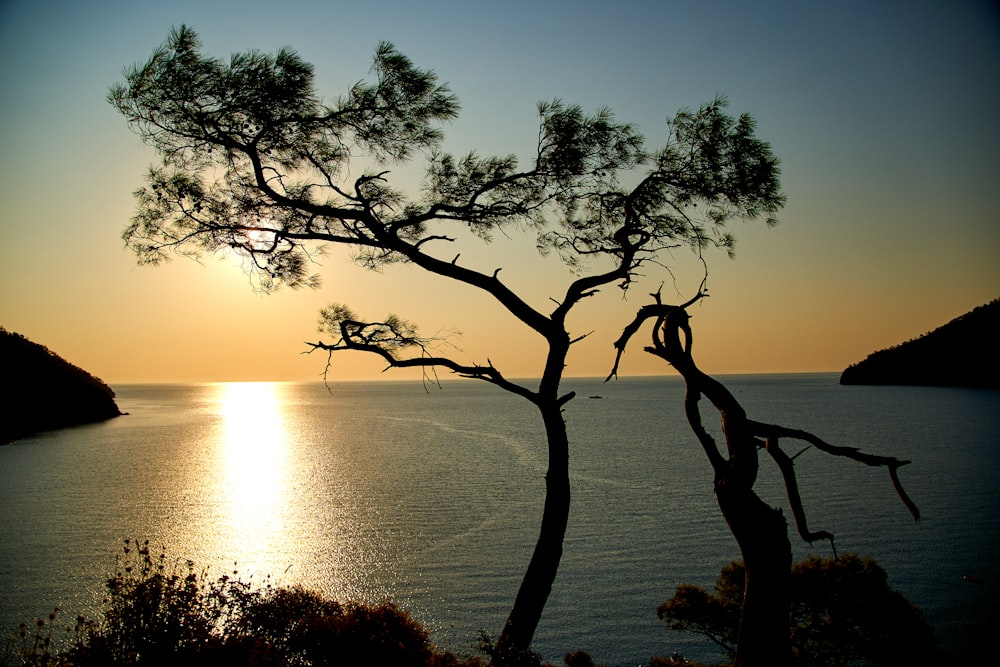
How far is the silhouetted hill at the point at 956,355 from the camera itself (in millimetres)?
159125

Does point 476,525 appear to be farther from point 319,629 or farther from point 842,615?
point 319,629

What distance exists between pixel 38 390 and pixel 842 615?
281 feet

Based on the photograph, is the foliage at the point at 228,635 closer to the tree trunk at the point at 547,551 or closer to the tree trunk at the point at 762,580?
the tree trunk at the point at 547,551

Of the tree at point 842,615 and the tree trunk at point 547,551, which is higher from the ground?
the tree trunk at point 547,551

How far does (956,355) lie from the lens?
568 feet

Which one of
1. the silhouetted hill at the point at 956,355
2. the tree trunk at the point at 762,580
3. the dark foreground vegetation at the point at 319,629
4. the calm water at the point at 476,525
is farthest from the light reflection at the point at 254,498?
the silhouetted hill at the point at 956,355

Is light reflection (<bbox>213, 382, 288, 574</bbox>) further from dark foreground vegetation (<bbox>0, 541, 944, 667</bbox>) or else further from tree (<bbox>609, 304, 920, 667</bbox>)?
tree (<bbox>609, 304, 920, 667</bbox>)

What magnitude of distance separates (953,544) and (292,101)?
2757 centimetres

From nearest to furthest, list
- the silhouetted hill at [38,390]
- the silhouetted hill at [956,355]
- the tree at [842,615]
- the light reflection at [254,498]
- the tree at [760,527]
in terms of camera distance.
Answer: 1. the tree at [760,527]
2. the tree at [842,615]
3. the light reflection at [254,498]
4. the silhouetted hill at [38,390]
5. the silhouetted hill at [956,355]

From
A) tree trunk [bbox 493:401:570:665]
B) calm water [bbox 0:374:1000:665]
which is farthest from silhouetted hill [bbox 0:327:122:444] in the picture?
tree trunk [bbox 493:401:570:665]

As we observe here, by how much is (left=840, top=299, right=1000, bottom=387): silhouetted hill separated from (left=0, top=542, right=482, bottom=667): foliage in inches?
7446

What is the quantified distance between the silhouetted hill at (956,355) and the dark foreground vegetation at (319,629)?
596ft

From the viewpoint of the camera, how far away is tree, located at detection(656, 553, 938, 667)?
33.3 feet

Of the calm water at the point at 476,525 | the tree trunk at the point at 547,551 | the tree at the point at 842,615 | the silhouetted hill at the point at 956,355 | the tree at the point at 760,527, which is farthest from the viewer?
the silhouetted hill at the point at 956,355
